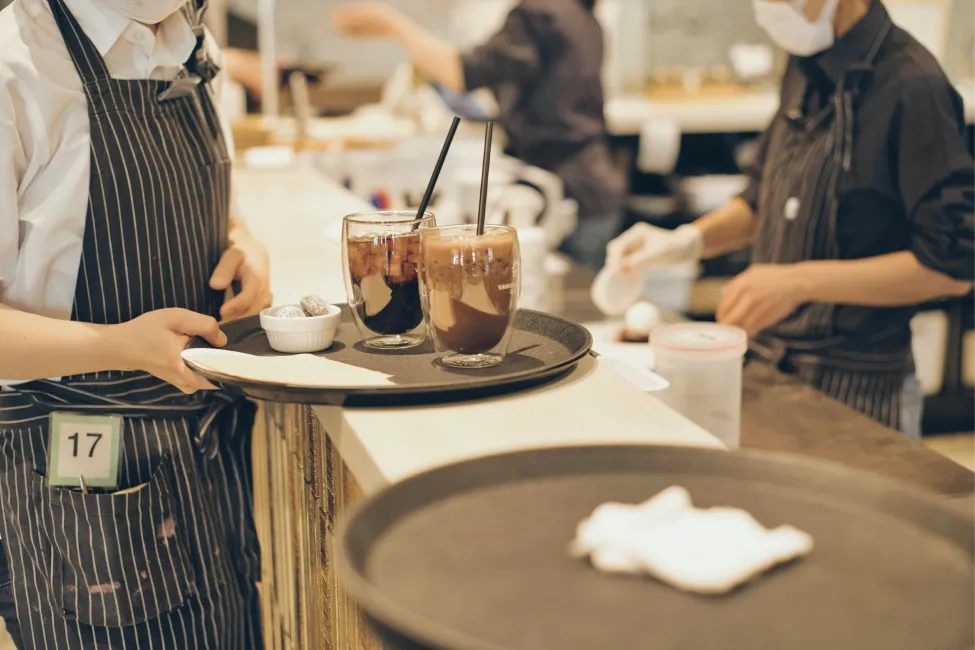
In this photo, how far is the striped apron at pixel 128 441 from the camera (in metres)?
1.55

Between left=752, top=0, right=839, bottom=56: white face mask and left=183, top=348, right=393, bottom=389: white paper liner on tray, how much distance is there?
1.37 metres

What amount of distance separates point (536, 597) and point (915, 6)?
6.16 m

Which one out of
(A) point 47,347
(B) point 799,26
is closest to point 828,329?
(B) point 799,26

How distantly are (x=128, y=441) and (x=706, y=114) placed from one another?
4698 mm

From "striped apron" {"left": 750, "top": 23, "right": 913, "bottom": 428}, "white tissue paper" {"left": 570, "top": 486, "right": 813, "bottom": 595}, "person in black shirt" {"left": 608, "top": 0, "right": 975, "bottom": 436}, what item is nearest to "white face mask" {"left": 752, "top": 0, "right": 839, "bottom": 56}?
"person in black shirt" {"left": 608, "top": 0, "right": 975, "bottom": 436}

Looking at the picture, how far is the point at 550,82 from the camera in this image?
4.44 metres

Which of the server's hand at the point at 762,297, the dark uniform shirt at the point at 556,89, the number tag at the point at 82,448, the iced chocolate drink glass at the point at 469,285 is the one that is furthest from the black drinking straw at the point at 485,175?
the dark uniform shirt at the point at 556,89

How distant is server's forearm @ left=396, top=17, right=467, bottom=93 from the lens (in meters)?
4.35

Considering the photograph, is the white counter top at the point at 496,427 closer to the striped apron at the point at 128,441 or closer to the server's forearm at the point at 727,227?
the striped apron at the point at 128,441

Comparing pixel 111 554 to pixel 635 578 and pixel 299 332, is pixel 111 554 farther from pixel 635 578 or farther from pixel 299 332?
pixel 635 578

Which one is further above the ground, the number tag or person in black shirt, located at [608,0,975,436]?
person in black shirt, located at [608,0,975,436]

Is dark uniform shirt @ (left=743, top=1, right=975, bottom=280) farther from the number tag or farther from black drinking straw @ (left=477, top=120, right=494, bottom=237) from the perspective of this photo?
the number tag

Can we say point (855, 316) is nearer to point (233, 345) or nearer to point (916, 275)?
point (916, 275)

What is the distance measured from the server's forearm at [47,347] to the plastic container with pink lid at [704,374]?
2.62ft
